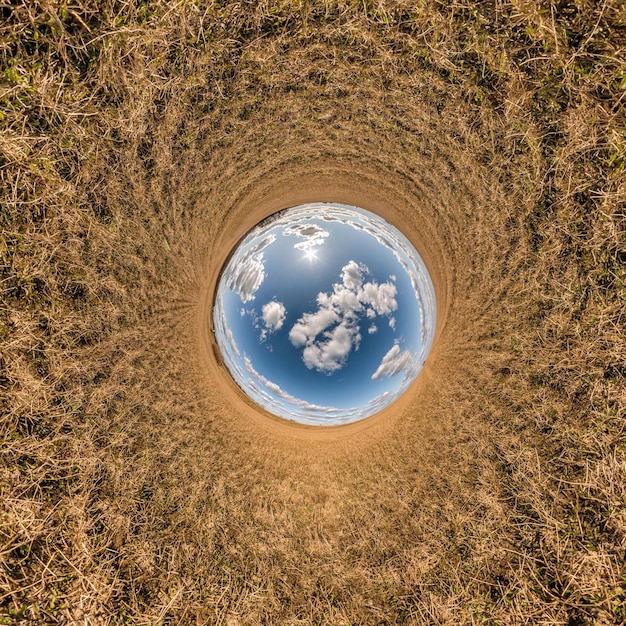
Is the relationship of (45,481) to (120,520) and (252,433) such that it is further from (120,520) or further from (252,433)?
(252,433)

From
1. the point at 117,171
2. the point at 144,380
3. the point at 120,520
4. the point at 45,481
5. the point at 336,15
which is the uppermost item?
the point at 336,15

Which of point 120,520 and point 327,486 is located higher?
point 327,486

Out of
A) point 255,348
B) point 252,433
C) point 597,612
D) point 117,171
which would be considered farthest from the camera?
point 252,433

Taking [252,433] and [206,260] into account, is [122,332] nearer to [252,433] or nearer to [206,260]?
[206,260]

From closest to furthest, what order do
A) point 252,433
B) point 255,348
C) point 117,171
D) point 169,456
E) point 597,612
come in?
point 255,348 → point 597,612 → point 117,171 → point 169,456 → point 252,433

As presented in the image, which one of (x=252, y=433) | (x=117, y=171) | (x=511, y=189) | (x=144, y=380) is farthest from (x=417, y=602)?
(x=117, y=171)

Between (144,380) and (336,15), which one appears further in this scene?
(144,380)
